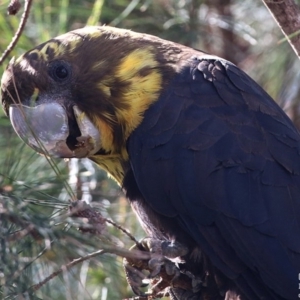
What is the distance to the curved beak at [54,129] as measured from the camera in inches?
101

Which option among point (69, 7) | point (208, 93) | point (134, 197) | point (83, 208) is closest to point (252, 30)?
point (69, 7)

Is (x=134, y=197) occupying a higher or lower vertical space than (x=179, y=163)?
lower

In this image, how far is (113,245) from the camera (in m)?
1.70

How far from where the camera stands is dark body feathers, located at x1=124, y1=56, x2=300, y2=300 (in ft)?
8.00

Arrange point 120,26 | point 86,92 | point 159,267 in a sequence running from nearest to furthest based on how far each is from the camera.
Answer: point 159,267 < point 86,92 < point 120,26

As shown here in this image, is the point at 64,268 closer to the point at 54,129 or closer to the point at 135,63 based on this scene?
the point at 54,129

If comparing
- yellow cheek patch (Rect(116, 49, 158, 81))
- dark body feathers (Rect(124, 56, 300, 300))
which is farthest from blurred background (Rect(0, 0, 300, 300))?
yellow cheek patch (Rect(116, 49, 158, 81))

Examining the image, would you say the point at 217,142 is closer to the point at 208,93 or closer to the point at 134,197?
the point at 208,93

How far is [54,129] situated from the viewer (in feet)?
8.48

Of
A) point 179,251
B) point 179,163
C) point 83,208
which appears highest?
point 83,208

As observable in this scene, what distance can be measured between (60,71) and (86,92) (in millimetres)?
133

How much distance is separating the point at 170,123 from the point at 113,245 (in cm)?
97

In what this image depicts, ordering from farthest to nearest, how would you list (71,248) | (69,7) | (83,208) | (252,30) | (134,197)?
(252,30) → (69,7) → (134,197) → (83,208) → (71,248)

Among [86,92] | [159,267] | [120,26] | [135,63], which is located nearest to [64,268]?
[159,267]
